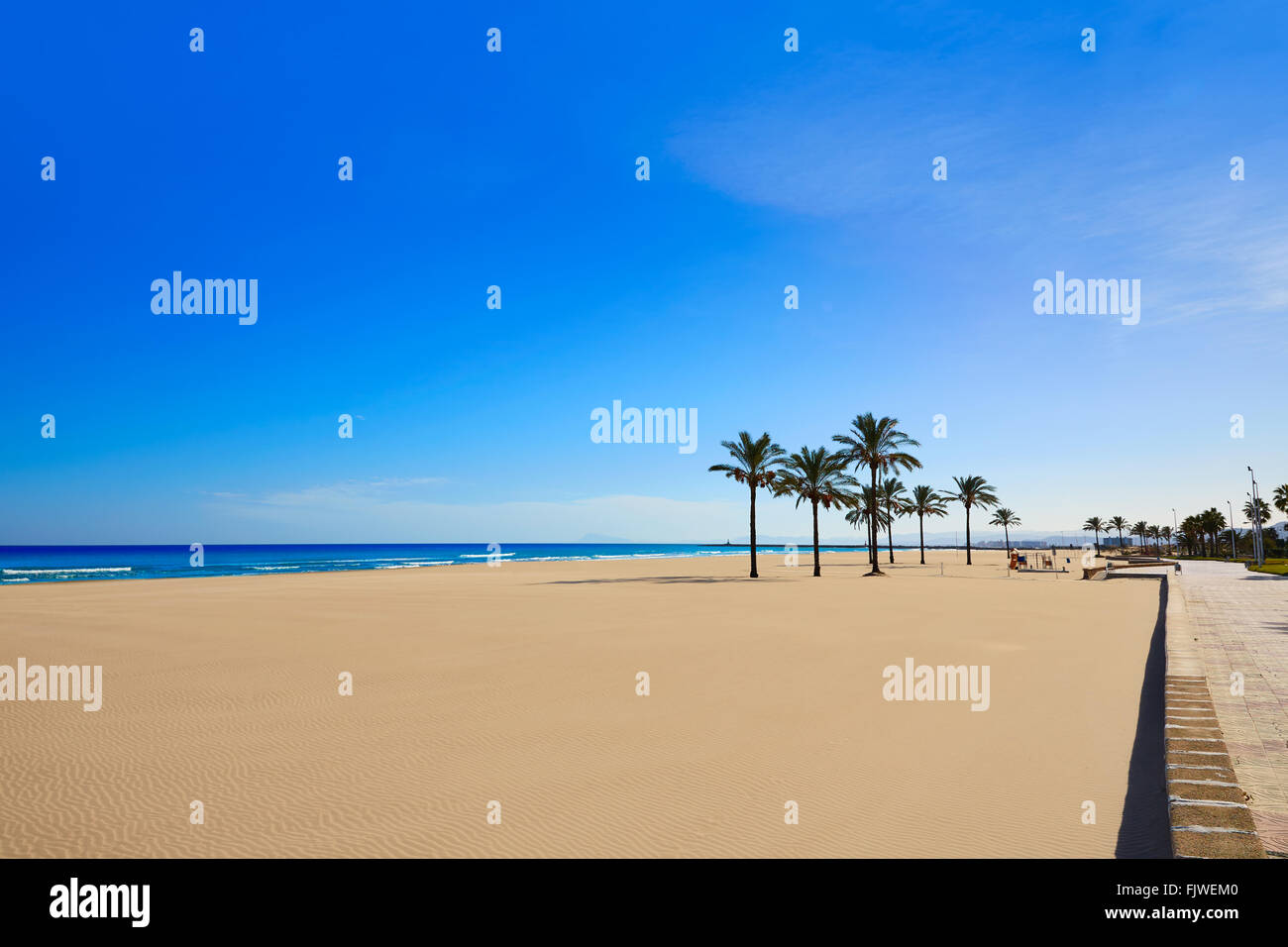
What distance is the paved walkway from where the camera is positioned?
536 centimetres

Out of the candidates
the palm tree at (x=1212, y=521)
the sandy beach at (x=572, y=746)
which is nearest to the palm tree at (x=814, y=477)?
the sandy beach at (x=572, y=746)

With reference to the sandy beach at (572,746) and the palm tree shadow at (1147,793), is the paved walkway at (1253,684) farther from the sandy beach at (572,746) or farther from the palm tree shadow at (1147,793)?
the sandy beach at (572,746)

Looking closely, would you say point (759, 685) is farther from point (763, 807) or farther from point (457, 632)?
point (457, 632)

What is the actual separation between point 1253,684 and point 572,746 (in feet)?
31.4

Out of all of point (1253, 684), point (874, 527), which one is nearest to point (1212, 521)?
point (874, 527)

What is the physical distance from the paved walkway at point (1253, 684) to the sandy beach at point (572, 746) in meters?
0.95

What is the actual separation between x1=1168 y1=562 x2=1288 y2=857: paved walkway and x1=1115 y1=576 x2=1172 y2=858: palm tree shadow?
592mm

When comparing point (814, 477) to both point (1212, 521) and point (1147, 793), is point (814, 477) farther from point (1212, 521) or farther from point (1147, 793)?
point (1212, 521)

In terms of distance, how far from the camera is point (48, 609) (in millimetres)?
24422

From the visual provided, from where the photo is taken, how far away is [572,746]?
7551 mm

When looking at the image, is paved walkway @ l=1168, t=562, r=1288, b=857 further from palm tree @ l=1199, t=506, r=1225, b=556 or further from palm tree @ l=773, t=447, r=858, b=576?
palm tree @ l=1199, t=506, r=1225, b=556

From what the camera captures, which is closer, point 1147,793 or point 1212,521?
point 1147,793
